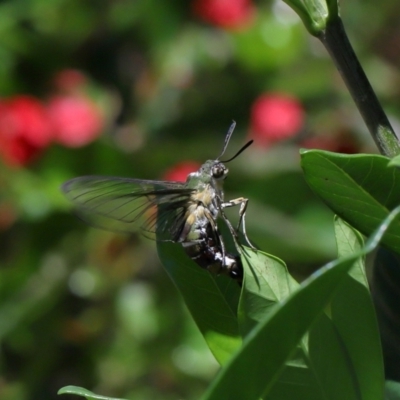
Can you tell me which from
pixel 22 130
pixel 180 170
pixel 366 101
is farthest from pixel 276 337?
pixel 22 130

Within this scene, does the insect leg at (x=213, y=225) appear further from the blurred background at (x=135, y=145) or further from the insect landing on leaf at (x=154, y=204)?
the blurred background at (x=135, y=145)

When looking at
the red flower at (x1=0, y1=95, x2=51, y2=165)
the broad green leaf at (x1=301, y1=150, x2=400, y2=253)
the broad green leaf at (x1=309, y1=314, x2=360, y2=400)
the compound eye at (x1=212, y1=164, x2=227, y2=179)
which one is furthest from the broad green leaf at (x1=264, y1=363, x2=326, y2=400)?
the red flower at (x1=0, y1=95, x2=51, y2=165)

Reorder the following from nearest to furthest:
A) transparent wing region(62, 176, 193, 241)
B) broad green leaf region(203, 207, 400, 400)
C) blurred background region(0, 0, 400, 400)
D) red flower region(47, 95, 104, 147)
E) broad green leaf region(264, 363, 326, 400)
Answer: broad green leaf region(203, 207, 400, 400), broad green leaf region(264, 363, 326, 400), transparent wing region(62, 176, 193, 241), blurred background region(0, 0, 400, 400), red flower region(47, 95, 104, 147)

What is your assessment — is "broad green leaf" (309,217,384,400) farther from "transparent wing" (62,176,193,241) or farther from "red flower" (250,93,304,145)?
"red flower" (250,93,304,145)

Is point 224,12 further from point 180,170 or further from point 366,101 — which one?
point 366,101

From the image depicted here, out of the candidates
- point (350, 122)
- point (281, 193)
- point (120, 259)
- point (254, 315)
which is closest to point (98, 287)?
point (120, 259)

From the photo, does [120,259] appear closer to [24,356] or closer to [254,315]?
[24,356]
